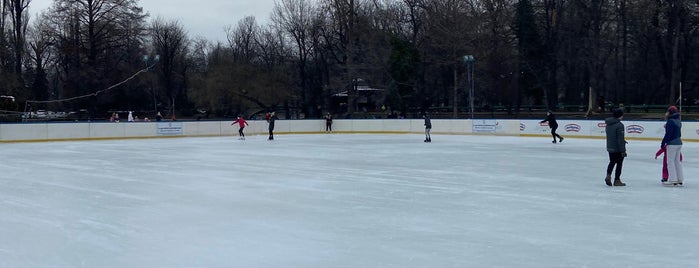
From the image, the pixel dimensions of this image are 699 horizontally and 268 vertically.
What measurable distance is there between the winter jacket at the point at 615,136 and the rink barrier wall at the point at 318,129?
611 inches

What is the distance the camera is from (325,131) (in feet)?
119

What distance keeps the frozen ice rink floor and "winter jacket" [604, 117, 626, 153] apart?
681 mm

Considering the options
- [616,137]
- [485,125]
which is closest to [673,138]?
[616,137]

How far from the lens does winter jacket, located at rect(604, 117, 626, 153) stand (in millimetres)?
10609

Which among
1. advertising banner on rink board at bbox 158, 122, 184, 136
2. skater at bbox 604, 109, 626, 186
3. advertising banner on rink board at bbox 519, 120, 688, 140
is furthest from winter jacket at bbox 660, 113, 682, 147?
advertising banner on rink board at bbox 158, 122, 184, 136

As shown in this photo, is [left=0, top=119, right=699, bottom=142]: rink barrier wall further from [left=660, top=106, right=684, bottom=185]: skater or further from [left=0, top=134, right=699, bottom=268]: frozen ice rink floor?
[left=660, top=106, right=684, bottom=185]: skater

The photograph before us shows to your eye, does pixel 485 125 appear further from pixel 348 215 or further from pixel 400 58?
pixel 348 215

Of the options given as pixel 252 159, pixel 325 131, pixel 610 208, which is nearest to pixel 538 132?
pixel 325 131

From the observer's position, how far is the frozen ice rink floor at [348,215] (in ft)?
20.3

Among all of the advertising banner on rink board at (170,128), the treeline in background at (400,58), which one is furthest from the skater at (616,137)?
the treeline in background at (400,58)

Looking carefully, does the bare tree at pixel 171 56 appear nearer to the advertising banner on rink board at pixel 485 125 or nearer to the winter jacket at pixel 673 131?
the advertising banner on rink board at pixel 485 125

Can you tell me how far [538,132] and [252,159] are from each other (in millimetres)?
15459

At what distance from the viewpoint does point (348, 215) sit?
27.9ft

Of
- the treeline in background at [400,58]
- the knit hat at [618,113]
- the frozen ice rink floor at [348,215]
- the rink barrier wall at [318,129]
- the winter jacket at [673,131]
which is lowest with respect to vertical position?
the frozen ice rink floor at [348,215]
